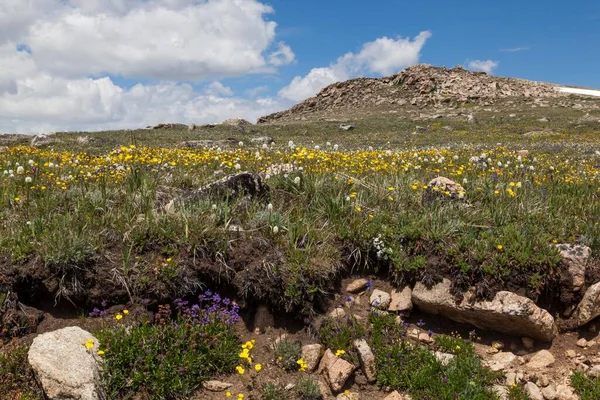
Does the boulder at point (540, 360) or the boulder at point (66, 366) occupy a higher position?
the boulder at point (66, 366)

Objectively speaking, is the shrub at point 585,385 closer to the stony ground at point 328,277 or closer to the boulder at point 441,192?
the stony ground at point 328,277

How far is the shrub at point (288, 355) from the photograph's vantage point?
5.30 metres

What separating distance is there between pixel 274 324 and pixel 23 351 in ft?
9.18

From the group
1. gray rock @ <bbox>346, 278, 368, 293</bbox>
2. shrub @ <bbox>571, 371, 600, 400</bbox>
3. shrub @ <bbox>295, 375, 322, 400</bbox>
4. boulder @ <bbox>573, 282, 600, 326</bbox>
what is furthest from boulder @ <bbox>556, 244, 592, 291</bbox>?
shrub @ <bbox>295, 375, 322, 400</bbox>

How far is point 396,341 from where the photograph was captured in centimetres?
550

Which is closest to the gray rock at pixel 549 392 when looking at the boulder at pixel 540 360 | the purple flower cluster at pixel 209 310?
the boulder at pixel 540 360

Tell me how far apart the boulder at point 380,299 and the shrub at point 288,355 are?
121 cm

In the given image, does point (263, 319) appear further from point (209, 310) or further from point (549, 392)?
point (549, 392)

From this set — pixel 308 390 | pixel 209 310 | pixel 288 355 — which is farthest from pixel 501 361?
pixel 209 310

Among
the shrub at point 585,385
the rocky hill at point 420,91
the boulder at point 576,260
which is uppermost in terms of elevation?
the rocky hill at point 420,91

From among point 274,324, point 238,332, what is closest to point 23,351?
point 238,332

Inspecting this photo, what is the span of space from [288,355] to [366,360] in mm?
897

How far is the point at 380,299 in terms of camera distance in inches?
241

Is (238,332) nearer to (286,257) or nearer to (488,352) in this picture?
(286,257)
